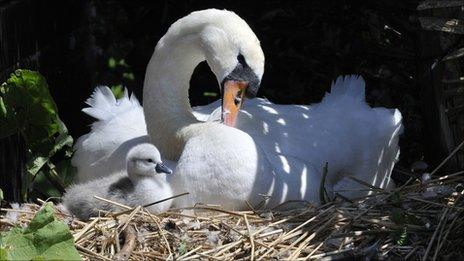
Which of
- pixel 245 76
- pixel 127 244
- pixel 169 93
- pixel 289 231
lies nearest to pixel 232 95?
pixel 245 76

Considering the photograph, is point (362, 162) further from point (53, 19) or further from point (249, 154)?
point (53, 19)

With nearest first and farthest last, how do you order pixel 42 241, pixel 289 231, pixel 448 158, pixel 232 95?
pixel 42 241 < pixel 289 231 < pixel 232 95 < pixel 448 158

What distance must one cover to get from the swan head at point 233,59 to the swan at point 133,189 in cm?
50

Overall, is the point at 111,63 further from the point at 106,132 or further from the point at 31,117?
the point at 31,117

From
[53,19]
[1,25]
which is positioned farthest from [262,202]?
[53,19]

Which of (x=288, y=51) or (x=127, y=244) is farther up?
(x=288, y=51)

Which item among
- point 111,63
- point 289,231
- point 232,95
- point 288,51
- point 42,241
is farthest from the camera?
point 111,63

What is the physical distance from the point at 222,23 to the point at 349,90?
1.25m

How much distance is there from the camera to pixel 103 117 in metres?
7.00

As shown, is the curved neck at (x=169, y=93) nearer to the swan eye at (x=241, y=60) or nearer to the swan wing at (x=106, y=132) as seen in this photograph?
the swan wing at (x=106, y=132)

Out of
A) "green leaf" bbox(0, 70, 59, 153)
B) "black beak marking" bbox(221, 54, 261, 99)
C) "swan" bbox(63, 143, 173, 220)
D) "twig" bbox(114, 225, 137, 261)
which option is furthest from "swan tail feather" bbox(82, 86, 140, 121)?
"twig" bbox(114, 225, 137, 261)

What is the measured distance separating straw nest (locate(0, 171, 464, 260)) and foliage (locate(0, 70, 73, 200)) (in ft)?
1.79

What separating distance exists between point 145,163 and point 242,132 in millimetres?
582

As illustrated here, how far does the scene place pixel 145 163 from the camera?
592cm
